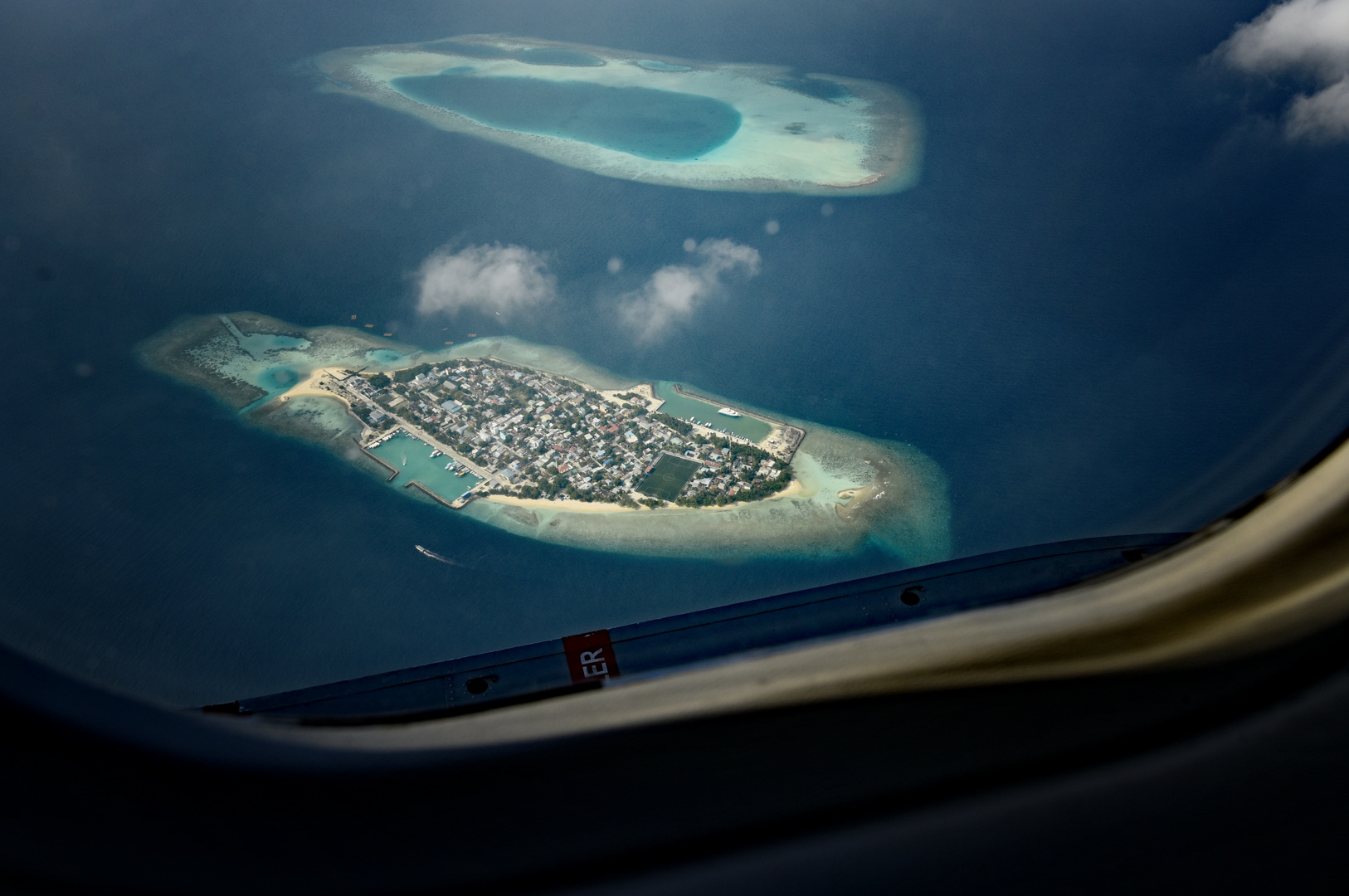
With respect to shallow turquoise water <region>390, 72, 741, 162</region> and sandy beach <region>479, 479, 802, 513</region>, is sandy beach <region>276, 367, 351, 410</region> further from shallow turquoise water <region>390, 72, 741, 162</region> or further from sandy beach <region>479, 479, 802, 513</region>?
shallow turquoise water <region>390, 72, 741, 162</region>

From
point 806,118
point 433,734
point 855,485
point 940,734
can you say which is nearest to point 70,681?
point 433,734

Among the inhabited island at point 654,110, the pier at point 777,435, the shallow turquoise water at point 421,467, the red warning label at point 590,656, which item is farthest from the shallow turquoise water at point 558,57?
the red warning label at point 590,656

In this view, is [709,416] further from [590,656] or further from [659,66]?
[659,66]

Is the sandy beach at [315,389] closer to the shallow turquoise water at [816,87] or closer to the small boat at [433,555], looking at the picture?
the small boat at [433,555]

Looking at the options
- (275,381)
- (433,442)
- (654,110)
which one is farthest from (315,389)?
(654,110)

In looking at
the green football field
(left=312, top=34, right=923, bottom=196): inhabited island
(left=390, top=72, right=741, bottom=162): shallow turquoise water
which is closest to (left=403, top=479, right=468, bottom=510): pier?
the green football field
